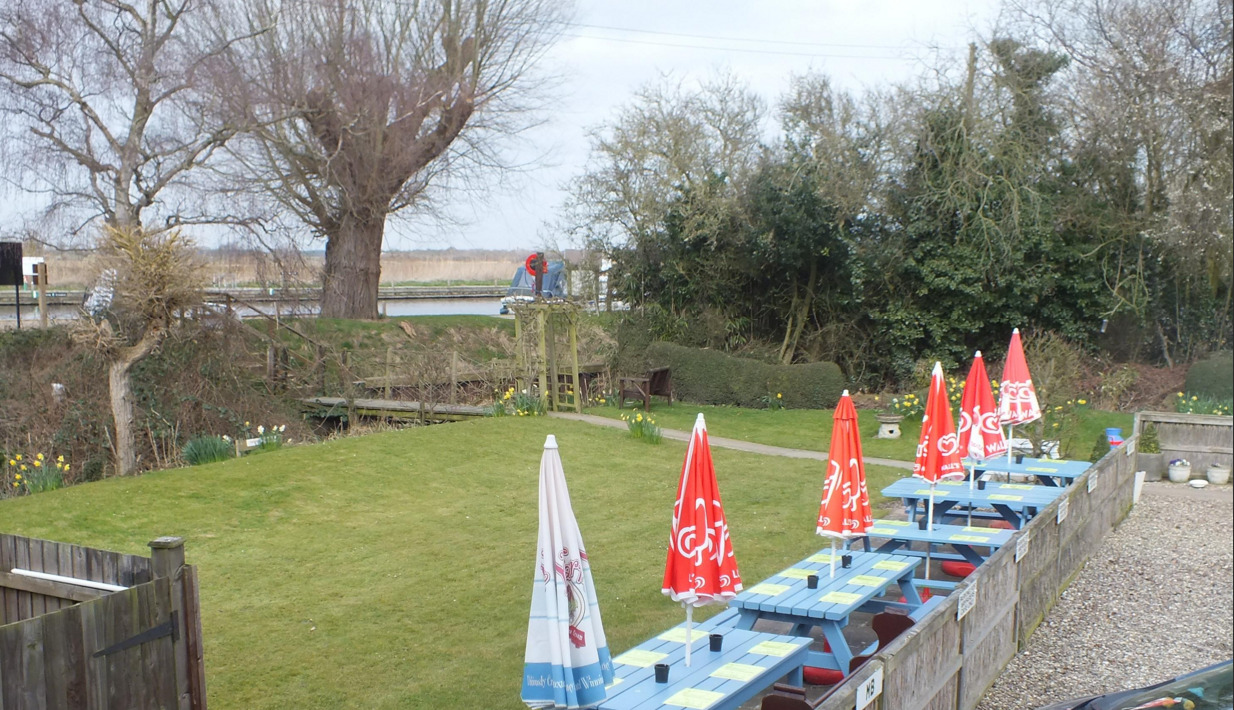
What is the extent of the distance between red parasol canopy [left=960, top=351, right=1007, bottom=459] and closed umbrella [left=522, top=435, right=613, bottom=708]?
5254 millimetres

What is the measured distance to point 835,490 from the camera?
618 cm

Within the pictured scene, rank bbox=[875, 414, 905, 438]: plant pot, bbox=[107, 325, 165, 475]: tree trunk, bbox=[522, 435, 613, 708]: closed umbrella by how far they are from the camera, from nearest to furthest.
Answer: bbox=[522, 435, 613, 708]: closed umbrella < bbox=[107, 325, 165, 475]: tree trunk < bbox=[875, 414, 905, 438]: plant pot

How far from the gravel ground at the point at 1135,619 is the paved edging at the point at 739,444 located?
4143 millimetres

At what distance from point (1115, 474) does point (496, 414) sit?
9788 mm

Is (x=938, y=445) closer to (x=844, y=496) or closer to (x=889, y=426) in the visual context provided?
(x=844, y=496)

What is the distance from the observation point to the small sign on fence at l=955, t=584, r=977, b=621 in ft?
15.8

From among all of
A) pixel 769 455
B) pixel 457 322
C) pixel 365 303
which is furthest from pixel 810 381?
pixel 365 303

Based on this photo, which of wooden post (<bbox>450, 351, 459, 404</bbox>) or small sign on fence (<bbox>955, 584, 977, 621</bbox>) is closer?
small sign on fence (<bbox>955, 584, 977, 621</bbox>)

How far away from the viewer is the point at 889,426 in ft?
52.1

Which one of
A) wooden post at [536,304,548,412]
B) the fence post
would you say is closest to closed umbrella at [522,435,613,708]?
the fence post

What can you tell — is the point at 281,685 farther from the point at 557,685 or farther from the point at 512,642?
the point at 557,685

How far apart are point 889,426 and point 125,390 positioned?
11742mm

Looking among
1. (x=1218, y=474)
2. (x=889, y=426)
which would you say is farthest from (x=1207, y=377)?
(x=889, y=426)

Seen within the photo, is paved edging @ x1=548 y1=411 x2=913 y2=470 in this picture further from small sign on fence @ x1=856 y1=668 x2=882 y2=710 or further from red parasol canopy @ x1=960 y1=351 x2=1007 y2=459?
small sign on fence @ x1=856 y1=668 x2=882 y2=710
